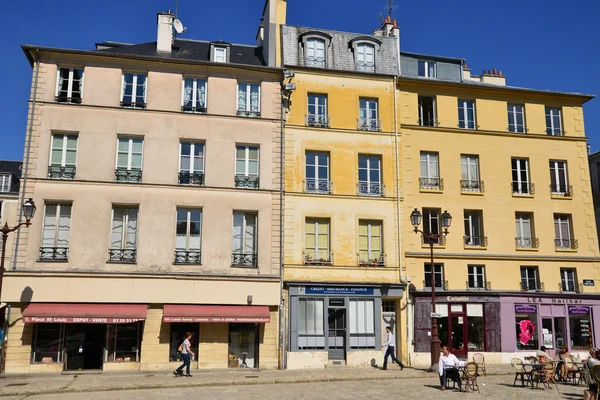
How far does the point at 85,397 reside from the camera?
50.1 ft

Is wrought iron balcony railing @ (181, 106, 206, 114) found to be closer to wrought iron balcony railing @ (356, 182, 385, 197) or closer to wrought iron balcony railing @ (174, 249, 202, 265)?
wrought iron balcony railing @ (174, 249, 202, 265)

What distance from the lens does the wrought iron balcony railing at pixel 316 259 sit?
76.7ft

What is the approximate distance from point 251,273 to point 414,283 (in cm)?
691

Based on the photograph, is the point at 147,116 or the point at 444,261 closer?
the point at 147,116

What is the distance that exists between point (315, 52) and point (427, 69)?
5792 mm

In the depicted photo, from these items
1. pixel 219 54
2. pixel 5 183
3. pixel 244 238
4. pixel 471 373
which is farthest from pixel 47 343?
pixel 5 183

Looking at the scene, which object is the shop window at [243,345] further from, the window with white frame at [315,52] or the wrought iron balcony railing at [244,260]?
the window with white frame at [315,52]

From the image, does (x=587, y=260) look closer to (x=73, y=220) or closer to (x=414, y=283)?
Answer: (x=414, y=283)

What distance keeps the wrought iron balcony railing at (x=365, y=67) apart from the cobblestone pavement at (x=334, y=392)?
13914mm

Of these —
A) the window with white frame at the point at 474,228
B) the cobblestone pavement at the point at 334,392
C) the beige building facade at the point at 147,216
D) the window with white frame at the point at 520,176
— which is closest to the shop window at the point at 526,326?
the window with white frame at the point at 474,228

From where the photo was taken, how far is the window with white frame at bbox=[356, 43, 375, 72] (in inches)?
1030

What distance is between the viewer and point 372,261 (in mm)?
23984

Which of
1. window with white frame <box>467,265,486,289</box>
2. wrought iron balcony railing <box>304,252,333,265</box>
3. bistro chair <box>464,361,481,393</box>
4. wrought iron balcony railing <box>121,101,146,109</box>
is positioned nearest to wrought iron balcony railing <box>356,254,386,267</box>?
wrought iron balcony railing <box>304,252,333,265</box>

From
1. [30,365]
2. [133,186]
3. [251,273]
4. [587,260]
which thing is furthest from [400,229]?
[30,365]
